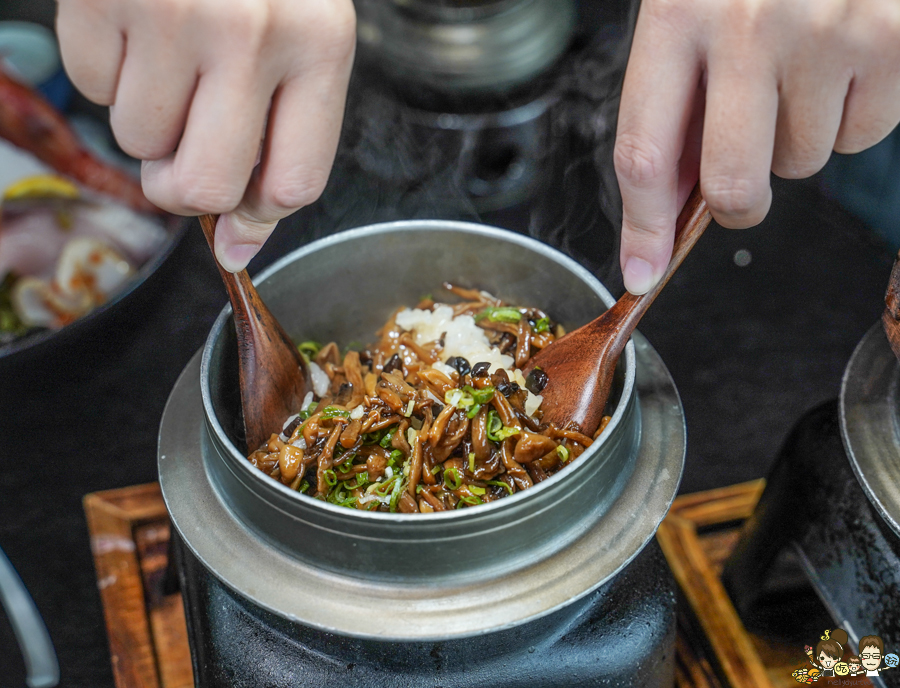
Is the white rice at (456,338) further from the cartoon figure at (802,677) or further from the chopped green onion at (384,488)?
the cartoon figure at (802,677)

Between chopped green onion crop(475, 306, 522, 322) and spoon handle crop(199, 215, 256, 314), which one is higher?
spoon handle crop(199, 215, 256, 314)

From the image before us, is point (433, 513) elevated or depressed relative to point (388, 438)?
elevated

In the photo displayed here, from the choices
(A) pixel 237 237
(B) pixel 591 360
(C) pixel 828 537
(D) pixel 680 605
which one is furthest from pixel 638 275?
(D) pixel 680 605

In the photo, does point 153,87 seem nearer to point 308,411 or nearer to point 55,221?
point 308,411

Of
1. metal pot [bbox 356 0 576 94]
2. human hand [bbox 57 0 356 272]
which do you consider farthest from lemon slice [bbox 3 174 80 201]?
human hand [bbox 57 0 356 272]

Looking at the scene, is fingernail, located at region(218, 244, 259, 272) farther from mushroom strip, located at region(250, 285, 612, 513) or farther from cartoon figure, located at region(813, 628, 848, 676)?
cartoon figure, located at region(813, 628, 848, 676)

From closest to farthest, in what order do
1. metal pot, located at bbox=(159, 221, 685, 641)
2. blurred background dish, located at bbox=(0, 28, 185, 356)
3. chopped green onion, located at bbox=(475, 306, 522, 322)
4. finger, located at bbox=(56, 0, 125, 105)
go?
finger, located at bbox=(56, 0, 125, 105)
metal pot, located at bbox=(159, 221, 685, 641)
chopped green onion, located at bbox=(475, 306, 522, 322)
blurred background dish, located at bbox=(0, 28, 185, 356)

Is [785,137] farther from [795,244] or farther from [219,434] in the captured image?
[795,244]
